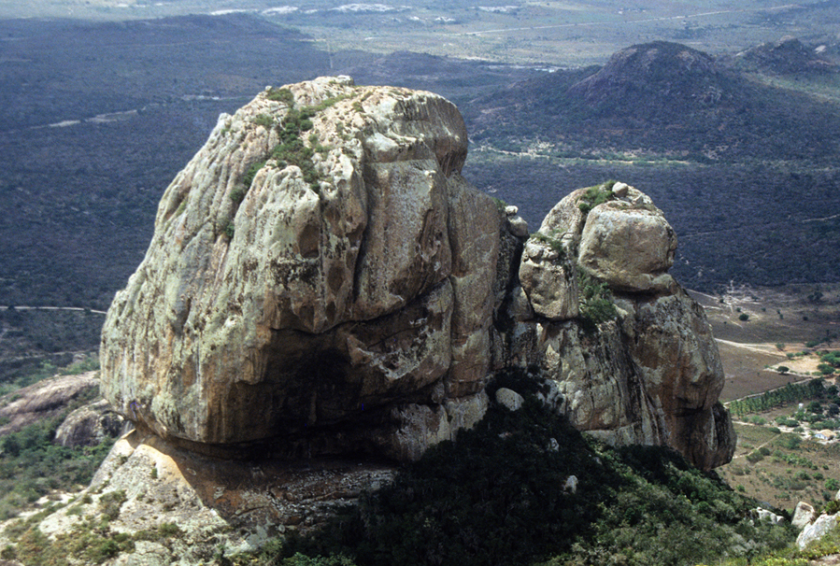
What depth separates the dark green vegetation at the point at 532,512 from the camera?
98.9ft

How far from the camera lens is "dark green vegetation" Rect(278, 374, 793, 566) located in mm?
30156

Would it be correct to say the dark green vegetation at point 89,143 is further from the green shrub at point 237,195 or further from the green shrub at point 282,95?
the green shrub at point 237,195

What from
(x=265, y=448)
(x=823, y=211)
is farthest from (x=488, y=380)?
(x=823, y=211)

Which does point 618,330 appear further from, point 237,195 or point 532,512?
point 237,195

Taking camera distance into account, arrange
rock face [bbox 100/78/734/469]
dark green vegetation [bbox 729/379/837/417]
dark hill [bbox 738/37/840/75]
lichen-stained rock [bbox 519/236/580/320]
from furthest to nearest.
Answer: dark hill [bbox 738/37/840/75] → dark green vegetation [bbox 729/379/837/417] → lichen-stained rock [bbox 519/236/580/320] → rock face [bbox 100/78/734/469]

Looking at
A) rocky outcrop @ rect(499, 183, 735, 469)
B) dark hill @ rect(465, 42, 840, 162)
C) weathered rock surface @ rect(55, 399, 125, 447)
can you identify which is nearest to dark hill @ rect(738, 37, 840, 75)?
dark hill @ rect(465, 42, 840, 162)

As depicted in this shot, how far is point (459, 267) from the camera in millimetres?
34281

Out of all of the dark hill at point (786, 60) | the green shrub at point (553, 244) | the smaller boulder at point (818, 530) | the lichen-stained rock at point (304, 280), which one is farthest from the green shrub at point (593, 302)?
the dark hill at point (786, 60)

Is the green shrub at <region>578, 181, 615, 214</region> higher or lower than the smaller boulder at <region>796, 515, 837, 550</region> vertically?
higher

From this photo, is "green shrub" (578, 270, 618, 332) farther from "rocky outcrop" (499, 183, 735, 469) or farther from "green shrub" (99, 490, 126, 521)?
"green shrub" (99, 490, 126, 521)

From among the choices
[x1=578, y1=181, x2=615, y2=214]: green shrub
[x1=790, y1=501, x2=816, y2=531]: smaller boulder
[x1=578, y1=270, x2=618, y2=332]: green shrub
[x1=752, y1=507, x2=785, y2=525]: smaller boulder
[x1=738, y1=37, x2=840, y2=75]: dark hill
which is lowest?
→ [x1=752, y1=507, x2=785, y2=525]: smaller boulder

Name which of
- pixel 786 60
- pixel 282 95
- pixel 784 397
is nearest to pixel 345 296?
pixel 282 95

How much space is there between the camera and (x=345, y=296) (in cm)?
2983

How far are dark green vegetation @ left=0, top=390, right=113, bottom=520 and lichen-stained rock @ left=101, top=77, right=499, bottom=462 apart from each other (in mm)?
4746
